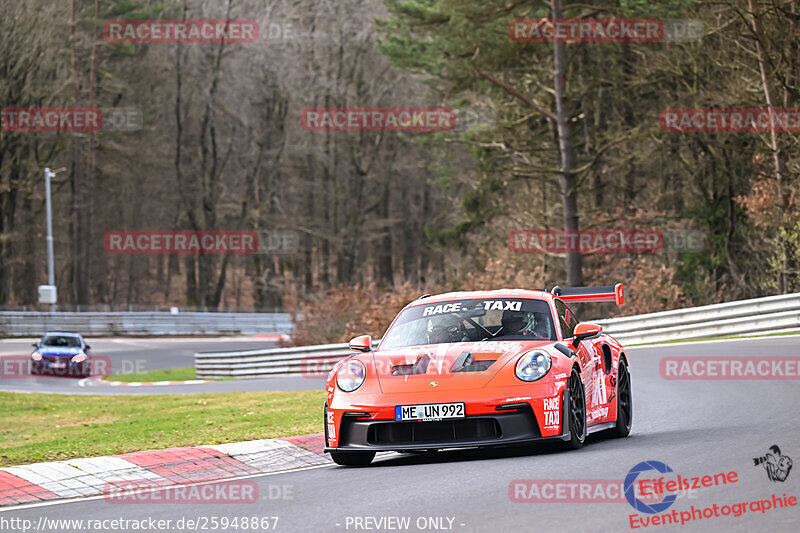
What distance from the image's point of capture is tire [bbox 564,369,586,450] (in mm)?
9570

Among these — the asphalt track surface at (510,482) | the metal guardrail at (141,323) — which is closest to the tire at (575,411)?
the asphalt track surface at (510,482)

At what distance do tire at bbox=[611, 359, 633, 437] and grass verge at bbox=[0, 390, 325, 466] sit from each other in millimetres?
3441

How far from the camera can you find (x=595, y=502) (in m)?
7.16

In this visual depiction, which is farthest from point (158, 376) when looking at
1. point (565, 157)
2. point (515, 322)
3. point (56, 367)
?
point (515, 322)

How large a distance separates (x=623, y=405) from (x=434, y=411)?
2895mm

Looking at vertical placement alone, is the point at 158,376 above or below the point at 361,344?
below

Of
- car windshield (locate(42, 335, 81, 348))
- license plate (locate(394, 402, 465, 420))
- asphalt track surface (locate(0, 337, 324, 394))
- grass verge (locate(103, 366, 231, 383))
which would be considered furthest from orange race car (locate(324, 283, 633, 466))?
car windshield (locate(42, 335, 81, 348))

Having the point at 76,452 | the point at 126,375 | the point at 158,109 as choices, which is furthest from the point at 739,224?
the point at 158,109

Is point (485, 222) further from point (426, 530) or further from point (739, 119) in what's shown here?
point (426, 530)

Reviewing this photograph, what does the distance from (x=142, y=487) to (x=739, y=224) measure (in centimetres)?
3027

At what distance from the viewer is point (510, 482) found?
808cm

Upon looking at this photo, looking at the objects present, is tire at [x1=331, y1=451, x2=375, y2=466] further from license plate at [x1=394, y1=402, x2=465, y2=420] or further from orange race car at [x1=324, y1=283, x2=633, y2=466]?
license plate at [x1=394, y1=402, x2=465, y2=420]

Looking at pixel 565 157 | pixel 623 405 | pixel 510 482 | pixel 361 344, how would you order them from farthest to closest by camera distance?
pixel 565 157 → pixel 623 405 → pixel 361 344 → pixel 510 482

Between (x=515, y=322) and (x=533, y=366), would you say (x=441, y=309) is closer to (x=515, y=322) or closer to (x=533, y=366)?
(x=515, y=322)
